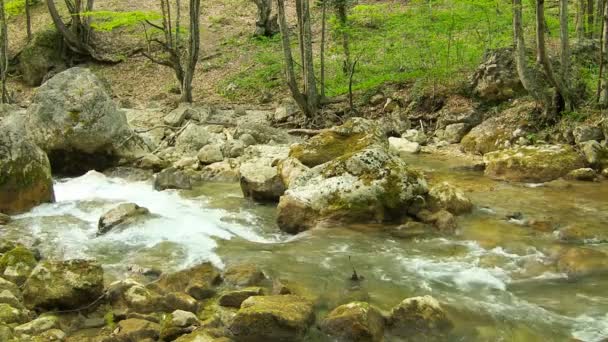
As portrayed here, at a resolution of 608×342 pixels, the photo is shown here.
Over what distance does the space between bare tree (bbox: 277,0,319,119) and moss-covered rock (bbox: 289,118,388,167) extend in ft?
17.9

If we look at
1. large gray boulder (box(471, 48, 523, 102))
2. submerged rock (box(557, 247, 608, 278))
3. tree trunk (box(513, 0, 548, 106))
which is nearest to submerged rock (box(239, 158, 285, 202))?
submerged rock (box(557, 247, 608, 278))

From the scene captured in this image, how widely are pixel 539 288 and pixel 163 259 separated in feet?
13.5

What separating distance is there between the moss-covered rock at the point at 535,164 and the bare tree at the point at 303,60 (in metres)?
6.00

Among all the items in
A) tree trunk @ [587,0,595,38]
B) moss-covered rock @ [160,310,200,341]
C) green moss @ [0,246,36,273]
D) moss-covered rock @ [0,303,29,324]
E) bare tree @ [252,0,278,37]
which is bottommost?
moss-covered rock @ [160,310,200,341]

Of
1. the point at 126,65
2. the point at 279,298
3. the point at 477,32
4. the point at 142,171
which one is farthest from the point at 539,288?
the point at 126,65

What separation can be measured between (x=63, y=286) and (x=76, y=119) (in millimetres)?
7052

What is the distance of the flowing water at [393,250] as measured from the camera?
5.33 metres

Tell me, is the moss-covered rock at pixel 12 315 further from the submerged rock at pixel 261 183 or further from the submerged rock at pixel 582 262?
the submerged rock at pixel 582 262

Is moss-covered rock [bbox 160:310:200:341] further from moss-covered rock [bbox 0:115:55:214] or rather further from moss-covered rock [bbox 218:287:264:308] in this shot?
moss-covered rock [bbox 0:115:55:214]

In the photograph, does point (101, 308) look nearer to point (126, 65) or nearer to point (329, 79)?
point (329, 79)

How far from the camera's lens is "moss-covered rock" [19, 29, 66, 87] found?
22.0 m

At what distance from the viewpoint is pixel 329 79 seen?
1862cm

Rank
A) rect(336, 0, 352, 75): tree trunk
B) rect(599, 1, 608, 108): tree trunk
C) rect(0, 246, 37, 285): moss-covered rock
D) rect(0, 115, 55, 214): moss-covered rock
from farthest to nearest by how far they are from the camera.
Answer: rect(336, 0, 352, 75): tree trunk
rect(599, 1, 608, 108): tree trunk
rect(0, 115, 55, 214): moss-covered rock
rect(0, 246, 37, 285): moss-covered rock

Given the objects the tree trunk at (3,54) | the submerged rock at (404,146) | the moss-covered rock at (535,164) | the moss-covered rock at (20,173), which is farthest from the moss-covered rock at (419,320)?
the tree trunk at (3,54)
